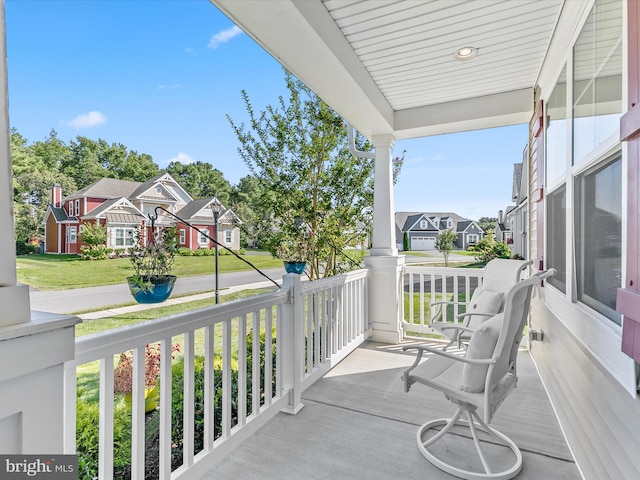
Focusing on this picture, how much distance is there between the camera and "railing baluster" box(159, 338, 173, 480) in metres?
1.51

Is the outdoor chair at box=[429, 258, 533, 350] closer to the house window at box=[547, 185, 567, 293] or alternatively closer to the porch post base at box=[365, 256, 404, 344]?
the house window at box=[547, 185, 567, 293]

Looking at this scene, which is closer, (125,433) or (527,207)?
(125,433)

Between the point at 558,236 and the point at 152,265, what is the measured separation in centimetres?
263

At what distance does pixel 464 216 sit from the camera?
4332 millimetres

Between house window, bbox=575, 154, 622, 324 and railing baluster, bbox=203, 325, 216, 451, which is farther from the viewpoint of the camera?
railing baluster, bbox=203, 325, 216, 451

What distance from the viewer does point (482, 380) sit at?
168 cm

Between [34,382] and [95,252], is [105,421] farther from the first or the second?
[95,252]

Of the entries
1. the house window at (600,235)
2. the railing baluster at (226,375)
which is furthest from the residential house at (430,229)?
the railing baluster at (226,375)

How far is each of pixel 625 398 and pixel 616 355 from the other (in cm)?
15

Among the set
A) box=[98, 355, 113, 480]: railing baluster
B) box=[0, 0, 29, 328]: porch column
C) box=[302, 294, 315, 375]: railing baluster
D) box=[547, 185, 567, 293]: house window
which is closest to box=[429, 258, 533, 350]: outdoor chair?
box=[547, 185, 567, 293]: house window

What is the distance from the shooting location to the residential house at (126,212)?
42.3 inches

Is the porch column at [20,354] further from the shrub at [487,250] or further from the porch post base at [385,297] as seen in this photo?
the shrub at [487,250]

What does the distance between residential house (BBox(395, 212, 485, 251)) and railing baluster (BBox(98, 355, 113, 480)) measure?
3.53 metres

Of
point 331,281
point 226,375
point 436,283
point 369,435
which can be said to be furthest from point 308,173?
point 369,435
